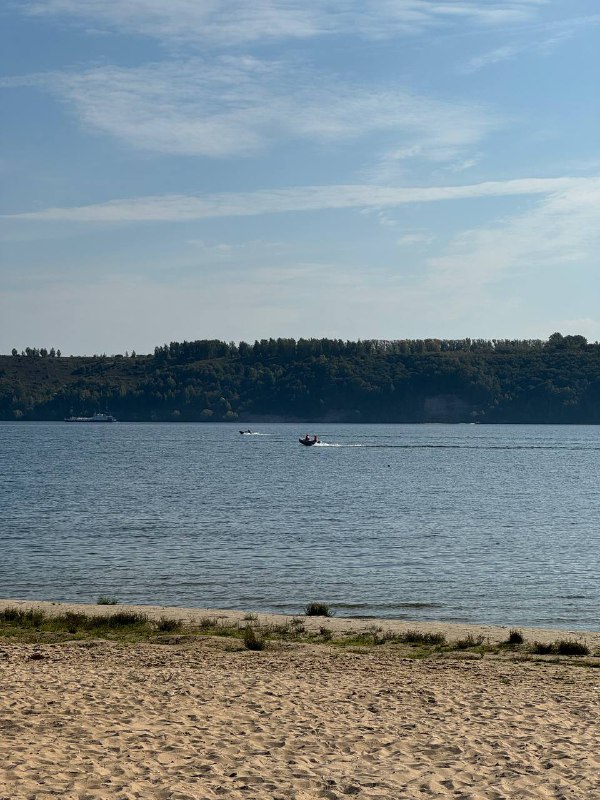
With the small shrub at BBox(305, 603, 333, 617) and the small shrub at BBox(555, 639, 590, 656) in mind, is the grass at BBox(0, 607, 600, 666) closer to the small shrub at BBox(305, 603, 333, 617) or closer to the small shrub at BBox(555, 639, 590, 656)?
the small shrub at BBox(555, 639, 590, 656)

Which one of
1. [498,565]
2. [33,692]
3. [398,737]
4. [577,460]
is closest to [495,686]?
[398,737]

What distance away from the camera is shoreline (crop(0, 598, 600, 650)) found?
952 inches

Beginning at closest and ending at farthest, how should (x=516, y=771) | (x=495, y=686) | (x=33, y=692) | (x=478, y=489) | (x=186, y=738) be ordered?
(x=516, y=771) → (x=186, y=738) → (x=33, y=692) → (x=495, y=686) → (x=478, y=489)

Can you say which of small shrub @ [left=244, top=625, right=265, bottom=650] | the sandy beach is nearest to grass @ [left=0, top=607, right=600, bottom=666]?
small shrub @ [left=244, top=625, right=265, bottom=650]

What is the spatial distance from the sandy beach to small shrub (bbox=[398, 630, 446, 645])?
5.15 ft

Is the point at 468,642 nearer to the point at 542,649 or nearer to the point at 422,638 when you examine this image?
the point at 422,638

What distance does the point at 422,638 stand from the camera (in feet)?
74.7

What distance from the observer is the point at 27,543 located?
4559 centimetres

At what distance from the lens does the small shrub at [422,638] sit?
2252 cm

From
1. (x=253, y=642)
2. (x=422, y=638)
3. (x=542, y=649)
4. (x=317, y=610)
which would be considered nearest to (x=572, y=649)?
(x=542, y=649)

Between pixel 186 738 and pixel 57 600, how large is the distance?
1791 cm

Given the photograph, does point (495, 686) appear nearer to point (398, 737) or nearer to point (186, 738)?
point (398, 737)

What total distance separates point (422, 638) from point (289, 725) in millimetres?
8782

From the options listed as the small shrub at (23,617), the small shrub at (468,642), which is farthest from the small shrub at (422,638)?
the small shrub at (23,617)
